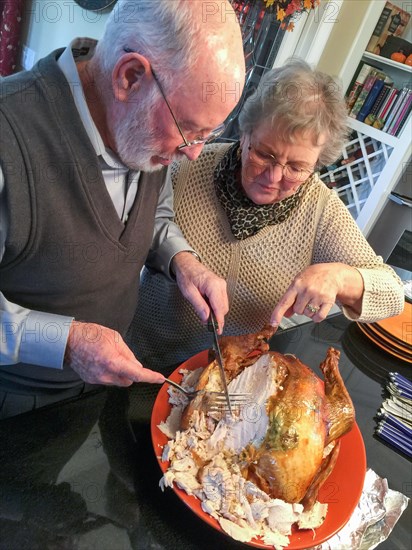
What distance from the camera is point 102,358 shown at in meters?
0.80

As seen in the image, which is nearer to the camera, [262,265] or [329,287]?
[329,287]

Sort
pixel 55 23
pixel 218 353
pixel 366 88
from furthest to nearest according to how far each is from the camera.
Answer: pixel 366 88, pixel 55 23, pixel 218 353

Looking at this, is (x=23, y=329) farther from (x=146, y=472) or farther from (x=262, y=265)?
(x=262, y=265)

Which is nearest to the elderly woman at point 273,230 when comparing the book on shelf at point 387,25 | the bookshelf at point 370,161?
the bookshelf at point 370,161

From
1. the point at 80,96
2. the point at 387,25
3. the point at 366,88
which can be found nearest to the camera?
the point at 80,96

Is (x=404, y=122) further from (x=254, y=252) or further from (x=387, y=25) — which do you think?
(x=254, y=252)

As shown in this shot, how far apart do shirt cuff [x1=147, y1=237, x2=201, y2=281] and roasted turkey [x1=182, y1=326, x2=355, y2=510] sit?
0.28 metres

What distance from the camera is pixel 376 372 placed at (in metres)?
1.38

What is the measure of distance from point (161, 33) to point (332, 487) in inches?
36.5

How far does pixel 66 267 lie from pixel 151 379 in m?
0.30

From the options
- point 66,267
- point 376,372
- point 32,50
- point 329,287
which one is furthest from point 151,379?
point 32,50

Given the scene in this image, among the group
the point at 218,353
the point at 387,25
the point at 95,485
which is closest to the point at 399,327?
the point at 218,353

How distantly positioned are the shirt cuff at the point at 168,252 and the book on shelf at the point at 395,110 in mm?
3306

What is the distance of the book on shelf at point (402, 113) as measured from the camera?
377 cm
